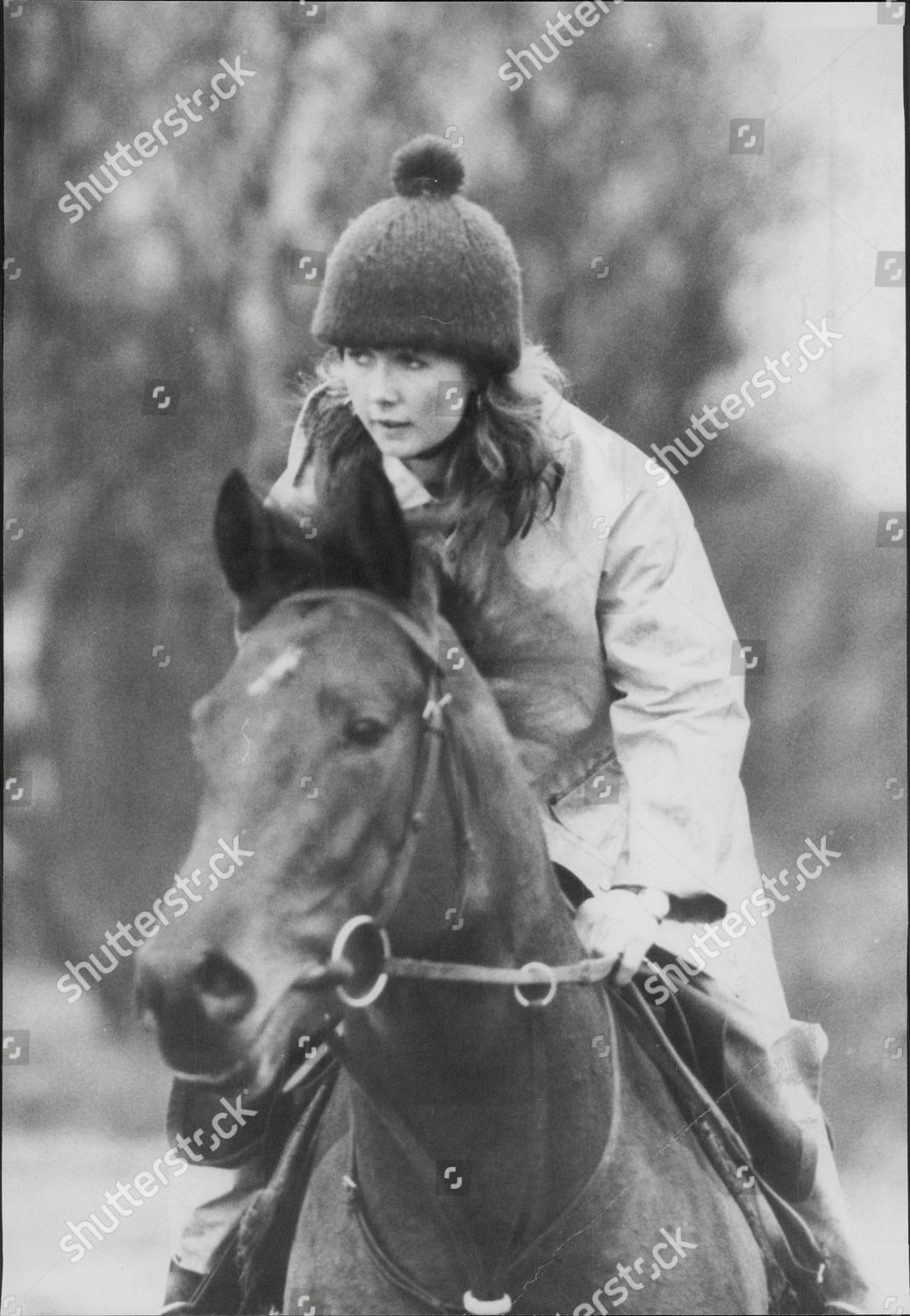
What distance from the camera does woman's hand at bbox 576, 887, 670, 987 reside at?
285 centimetres

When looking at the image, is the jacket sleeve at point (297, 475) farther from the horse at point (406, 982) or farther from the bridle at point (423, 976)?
the bridle at point (423, 976)

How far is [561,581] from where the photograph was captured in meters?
3.17

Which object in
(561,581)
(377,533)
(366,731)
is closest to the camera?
(366,731)

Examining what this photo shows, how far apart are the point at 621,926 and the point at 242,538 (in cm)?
112

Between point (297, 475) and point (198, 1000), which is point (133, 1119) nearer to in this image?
point (198, 1000)

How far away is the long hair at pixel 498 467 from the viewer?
316 cm

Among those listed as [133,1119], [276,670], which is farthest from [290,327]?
[133,1119]

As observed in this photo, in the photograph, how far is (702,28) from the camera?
346 cm

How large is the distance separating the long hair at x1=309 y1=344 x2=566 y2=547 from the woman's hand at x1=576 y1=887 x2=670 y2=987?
84 centimetres

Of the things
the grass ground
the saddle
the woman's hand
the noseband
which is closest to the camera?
the noseband

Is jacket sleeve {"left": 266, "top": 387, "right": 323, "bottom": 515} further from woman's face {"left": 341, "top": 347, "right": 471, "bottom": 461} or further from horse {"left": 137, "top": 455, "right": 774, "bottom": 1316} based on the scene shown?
horse {"left": 137, "top": 455, "right": 774, "bottom": 1316}

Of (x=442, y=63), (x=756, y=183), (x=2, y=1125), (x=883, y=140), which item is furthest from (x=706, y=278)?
(x=2, y=1125)

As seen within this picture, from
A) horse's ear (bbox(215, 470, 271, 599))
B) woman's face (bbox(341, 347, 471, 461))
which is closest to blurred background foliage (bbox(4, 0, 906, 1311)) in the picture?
woman's face (bbox(341, 347, 471, 461))

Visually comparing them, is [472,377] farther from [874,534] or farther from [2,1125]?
[2,1125]
